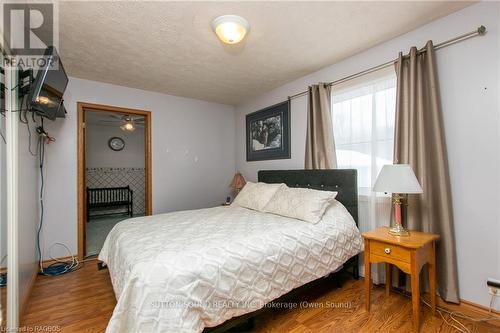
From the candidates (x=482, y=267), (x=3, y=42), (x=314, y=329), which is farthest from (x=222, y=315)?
(x=3, y=42)

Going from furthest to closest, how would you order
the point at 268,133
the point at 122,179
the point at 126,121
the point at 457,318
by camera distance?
1. the point at 122,179
2. the point at 126,121
3. the point at 268,133
4. the point at 457,318

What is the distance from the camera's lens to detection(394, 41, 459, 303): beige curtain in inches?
72.3

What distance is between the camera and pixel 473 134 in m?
1.79

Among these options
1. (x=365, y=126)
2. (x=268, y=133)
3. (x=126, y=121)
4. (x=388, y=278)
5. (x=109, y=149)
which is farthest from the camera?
(x=109, y=149)

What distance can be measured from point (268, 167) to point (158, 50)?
7.05 feet

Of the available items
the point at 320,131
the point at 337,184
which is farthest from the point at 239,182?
the point at 337,184

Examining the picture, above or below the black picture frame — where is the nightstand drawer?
below

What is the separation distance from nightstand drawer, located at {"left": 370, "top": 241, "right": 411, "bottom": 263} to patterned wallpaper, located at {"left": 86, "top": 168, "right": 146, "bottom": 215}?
18.8ft

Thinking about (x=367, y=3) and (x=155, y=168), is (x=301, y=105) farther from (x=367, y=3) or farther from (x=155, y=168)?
(x=155, y=168)

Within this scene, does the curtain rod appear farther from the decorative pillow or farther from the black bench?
the black bench

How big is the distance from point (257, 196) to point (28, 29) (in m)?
2.59

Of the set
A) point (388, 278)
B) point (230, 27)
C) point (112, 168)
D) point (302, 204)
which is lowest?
point (388, 278)

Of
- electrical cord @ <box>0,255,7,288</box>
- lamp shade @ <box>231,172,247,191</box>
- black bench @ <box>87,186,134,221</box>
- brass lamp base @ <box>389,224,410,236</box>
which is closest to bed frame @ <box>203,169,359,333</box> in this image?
→ brass lamp base @ <box>389,224,410,236</box>

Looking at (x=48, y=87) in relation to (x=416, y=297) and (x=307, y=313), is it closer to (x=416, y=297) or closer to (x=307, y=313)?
(x=307, y=313)
